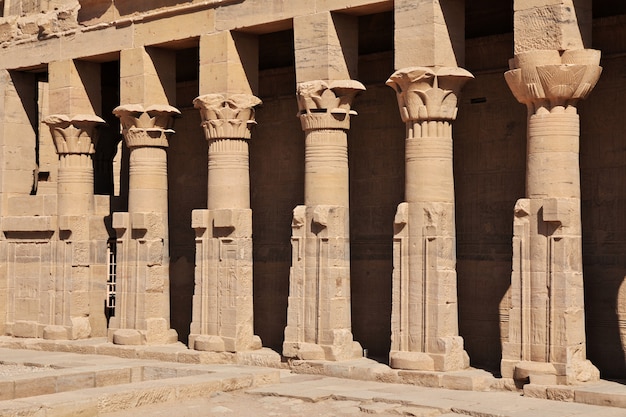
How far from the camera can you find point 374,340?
1972cm

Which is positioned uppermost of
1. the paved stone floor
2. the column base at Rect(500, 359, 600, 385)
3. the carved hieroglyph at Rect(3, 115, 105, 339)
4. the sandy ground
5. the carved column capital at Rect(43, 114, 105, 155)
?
the carved column capital at Rect(43, 114, 105, 155)

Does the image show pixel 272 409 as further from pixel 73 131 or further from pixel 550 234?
pixel 73 131

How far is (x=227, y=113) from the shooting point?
19.2m

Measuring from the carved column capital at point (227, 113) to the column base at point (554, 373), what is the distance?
258 inches

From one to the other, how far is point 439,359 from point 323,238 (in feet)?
8.96

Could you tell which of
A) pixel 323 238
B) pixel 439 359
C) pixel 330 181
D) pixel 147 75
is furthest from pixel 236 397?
pixel 147 75

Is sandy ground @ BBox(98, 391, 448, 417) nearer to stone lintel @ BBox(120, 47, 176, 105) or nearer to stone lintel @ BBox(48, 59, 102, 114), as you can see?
stone lintel @ BBox(120, 47, 176, 105)

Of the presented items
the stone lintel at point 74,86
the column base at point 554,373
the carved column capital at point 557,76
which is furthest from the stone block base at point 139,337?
the carved column capital at point 557,76

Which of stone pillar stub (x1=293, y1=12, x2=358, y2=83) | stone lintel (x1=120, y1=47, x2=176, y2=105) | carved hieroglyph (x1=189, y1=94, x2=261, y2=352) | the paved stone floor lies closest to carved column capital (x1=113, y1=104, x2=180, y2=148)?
stone lintel (x1=120, y1=47, x2=176, y2=105)

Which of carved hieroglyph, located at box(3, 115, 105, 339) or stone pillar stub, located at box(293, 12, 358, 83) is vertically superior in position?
stone pillar stub, located at box(293, 12, 358, 83)

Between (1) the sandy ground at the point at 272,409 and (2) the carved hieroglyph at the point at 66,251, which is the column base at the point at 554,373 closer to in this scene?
(1) the sandy ground at the point at 272,409

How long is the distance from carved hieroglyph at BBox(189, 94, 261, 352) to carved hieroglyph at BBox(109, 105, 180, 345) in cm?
116

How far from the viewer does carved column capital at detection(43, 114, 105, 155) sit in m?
21.7

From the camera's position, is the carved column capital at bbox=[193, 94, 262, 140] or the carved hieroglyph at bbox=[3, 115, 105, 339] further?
the carved hieroglyph at bbox=[3, 115, 105, 339]
